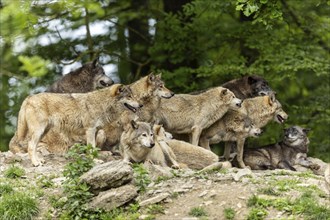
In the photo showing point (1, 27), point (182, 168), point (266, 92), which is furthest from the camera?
point (266, 92)

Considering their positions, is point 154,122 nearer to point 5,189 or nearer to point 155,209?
point 5,189

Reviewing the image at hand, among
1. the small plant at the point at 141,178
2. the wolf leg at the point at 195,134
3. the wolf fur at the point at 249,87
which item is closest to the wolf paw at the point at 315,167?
the wolf fur at the point at 249,87

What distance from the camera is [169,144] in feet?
47.4

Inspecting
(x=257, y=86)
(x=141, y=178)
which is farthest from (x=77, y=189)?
(x=257, y=86)

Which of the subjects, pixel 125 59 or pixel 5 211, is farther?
pixel 125 59

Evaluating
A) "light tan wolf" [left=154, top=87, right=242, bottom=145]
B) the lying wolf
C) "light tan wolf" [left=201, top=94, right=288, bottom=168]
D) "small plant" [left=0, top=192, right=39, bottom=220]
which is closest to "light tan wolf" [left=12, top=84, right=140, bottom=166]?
"light tan wolf" [left=154, top=87, right=242, bottom=145]

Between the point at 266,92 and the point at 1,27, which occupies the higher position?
the point at 1,27

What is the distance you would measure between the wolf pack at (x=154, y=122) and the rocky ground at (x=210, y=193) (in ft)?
3.51

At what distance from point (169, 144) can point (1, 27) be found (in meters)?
8.27

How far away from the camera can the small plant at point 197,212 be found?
430 inches

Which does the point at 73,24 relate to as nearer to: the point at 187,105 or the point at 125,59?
the point at 125,59

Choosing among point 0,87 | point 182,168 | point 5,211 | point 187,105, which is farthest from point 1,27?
point 0,87

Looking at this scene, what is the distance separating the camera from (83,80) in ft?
54.5

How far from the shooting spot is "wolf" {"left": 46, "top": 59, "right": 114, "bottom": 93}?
16.4 metres
